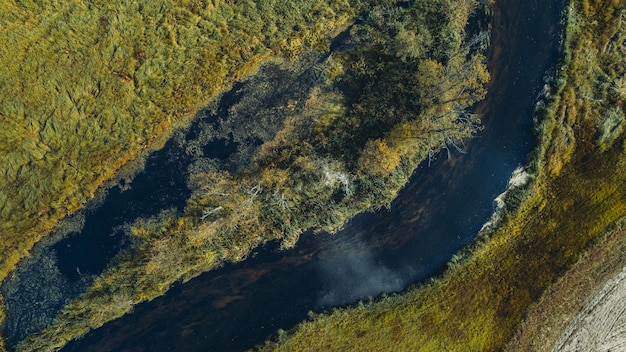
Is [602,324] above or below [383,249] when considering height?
below

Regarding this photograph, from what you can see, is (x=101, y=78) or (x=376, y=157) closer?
(x=101, y=78)

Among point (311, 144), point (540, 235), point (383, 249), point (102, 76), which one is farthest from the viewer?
point (383, 249)

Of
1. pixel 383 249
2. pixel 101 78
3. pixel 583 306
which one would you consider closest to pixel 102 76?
pixel 101 78

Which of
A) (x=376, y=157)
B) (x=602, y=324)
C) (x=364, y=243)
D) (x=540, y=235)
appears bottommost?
(x=602, y=324)

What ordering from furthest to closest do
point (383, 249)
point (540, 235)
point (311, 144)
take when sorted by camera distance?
point (383, 249), point (540, 235), point (311, 144)

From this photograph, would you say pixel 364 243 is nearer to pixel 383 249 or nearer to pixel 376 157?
pixel 383 249

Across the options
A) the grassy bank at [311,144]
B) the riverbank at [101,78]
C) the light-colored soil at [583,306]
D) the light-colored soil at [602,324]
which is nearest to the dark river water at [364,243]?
the grassy bank at [311,144]

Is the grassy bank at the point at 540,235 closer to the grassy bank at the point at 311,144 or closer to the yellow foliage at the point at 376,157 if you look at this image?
the grassy bank at the point at 311,144
